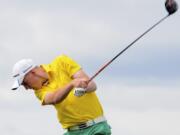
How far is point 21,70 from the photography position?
11000 cm

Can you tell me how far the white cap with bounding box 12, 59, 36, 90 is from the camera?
10988cm

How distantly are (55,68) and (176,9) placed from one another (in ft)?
8.62

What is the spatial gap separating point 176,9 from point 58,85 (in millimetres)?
2723

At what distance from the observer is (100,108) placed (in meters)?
110

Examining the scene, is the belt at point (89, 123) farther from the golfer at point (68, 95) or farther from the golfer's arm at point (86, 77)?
the golfer's arm at point (86, 77)

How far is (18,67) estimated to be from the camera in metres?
110

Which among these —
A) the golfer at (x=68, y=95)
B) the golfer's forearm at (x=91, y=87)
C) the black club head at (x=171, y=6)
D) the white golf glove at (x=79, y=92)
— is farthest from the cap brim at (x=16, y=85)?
the black club head at (x=171, y=6)

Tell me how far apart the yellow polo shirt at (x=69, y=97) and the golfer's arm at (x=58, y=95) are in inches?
6.0

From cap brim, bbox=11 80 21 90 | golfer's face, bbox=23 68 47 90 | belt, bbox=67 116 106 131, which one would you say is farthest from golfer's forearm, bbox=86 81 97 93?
cap brim, bbox=11 80 21 90

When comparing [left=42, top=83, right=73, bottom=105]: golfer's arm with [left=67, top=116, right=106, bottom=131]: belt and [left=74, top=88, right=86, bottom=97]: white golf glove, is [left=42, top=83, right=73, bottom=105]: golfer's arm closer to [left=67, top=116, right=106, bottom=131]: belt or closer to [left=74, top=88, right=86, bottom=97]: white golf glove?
[left=74, top=88, right=86, bottom=97]: white golf glove

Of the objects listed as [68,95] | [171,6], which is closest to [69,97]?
[68,95]

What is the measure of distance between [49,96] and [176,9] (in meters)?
2.88

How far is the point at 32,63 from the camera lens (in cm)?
11006

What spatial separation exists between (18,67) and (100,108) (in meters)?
1.70
